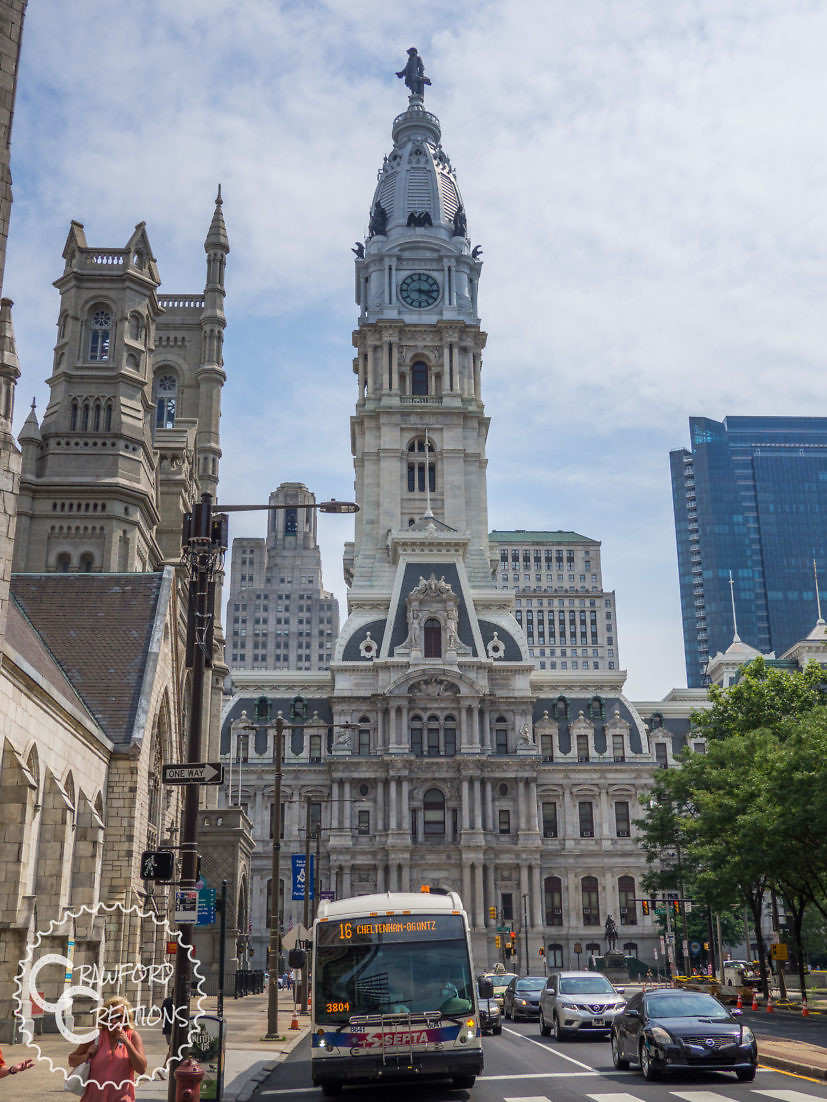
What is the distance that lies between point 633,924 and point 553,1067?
70060 mm

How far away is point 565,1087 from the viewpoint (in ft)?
63.0

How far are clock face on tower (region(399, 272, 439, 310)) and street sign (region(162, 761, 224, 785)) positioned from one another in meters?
107

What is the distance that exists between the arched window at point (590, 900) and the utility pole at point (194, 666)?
7561cm

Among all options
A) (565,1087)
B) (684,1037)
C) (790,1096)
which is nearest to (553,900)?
(684,1037)

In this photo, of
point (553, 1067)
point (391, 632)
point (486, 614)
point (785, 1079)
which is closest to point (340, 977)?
point (553, 1067)

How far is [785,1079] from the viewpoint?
19891mm

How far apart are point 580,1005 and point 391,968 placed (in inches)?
495

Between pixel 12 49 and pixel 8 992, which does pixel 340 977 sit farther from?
pixel 12 49

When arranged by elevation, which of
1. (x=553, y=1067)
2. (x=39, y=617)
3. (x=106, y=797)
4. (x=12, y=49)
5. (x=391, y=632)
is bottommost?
(x=553, y=1067)

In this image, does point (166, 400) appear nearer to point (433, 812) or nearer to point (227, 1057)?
point (433, 812)

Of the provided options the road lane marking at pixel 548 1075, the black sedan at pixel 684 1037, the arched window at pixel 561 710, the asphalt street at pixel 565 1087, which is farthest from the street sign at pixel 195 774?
the arched window at pixel 561 710

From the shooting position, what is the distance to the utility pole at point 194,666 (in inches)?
659

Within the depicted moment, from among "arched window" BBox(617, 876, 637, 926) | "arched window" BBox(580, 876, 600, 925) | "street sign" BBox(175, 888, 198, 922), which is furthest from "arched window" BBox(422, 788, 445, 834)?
"street sign" BBox(175, 888, 198, 922)

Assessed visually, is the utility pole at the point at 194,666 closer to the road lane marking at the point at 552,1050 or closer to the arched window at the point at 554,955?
the road lane marking at the point at 552,1050
